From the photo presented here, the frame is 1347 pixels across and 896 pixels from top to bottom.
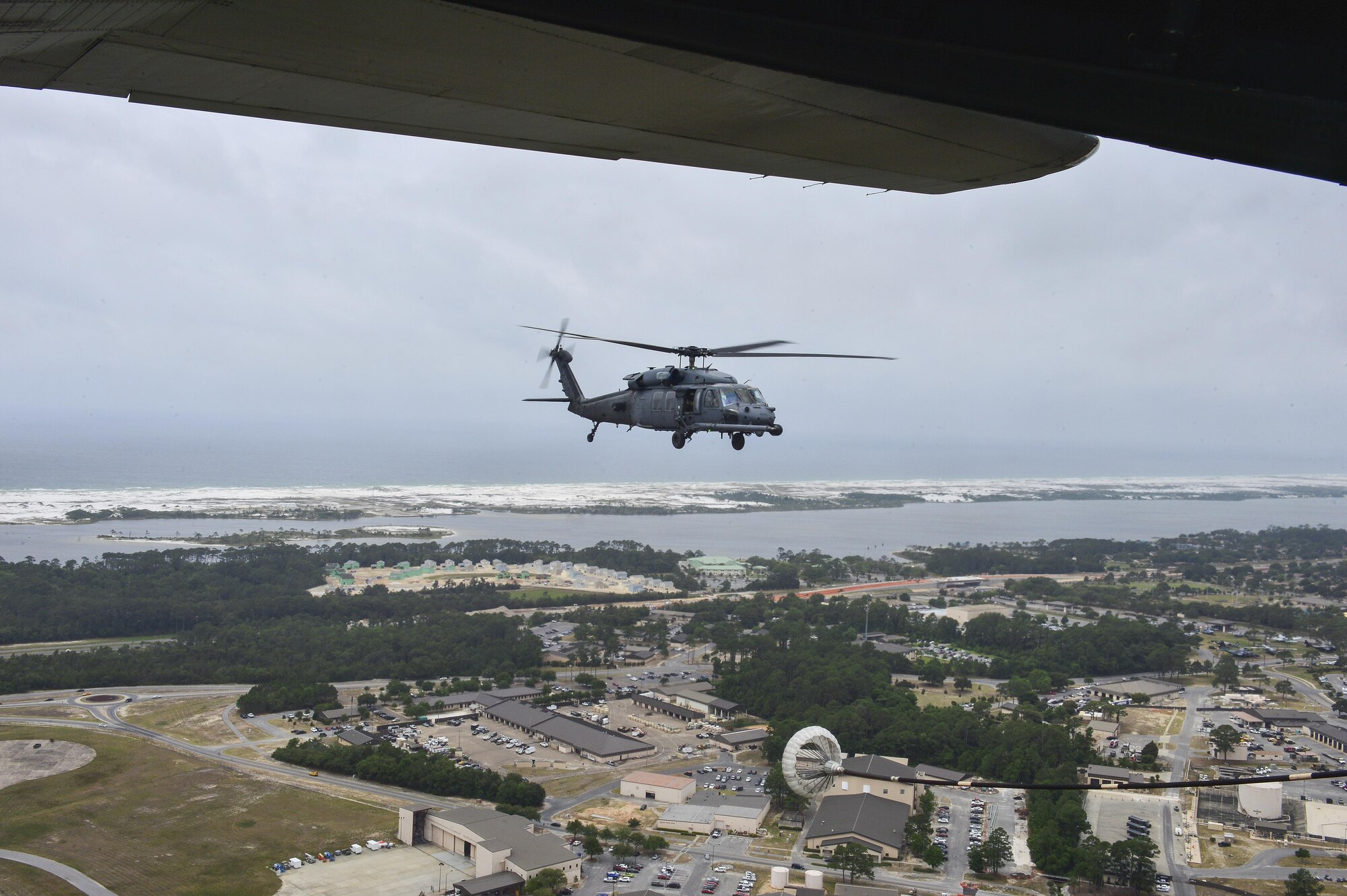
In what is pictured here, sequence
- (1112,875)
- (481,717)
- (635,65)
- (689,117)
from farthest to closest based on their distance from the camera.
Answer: (481,717) < (1112,875) < (689,117) < (635,65)

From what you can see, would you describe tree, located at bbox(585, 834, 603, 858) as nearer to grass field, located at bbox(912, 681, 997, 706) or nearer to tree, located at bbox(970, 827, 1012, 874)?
tree, located at bbox(970, 827, 1012, 874)

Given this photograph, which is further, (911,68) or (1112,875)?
(1112,875)

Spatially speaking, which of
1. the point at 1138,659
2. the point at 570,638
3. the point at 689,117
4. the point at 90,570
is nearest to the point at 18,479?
the point at 90,570

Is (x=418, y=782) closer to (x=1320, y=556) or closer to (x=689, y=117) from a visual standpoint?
(x=689, y=117)

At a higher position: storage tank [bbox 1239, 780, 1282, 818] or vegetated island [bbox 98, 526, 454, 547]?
vegetated island [bbox 98, 526, 454, 547]

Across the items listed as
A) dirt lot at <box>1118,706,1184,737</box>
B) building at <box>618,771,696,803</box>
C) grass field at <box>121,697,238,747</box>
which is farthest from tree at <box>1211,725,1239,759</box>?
grass field at <box>121,697,238,747</box>

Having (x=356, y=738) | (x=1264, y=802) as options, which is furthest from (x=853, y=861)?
(x=356, y=738)
